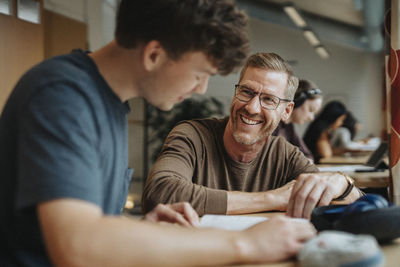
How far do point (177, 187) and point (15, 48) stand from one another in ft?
9.32

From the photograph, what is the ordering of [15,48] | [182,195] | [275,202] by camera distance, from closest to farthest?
Result: [182,195], [275,202], [15,48]

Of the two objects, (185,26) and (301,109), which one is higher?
(185,26)

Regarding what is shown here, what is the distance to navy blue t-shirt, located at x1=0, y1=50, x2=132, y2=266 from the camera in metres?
0.76

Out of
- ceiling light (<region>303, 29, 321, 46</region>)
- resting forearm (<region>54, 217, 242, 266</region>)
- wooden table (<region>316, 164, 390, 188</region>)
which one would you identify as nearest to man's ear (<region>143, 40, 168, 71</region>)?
resting forearm (<region>54, 217, 242, 266</region>)

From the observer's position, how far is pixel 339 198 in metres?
1.63

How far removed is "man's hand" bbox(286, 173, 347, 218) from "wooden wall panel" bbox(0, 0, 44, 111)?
2938 mm

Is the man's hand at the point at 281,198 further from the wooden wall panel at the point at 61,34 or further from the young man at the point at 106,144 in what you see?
the wooden wall panel at the point at 61,34

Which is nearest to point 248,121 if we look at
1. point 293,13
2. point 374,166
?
point 374,166

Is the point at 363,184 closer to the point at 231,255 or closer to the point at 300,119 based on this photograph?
the point at 300,119

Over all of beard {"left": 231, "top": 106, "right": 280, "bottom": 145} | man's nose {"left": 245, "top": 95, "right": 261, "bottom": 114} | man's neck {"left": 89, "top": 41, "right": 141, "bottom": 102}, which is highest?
man's neck {"left": 89, "top": 41, "right": 141, "bottom": 102}

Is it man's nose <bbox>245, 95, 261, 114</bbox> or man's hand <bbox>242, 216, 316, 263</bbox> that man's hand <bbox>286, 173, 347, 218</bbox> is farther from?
man's nose <bbox>245, 95, 261, 114</bbox>

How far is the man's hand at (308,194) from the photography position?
1.33 metres

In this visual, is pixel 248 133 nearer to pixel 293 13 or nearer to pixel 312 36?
pixel 293 13

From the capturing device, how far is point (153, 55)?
0.96m
